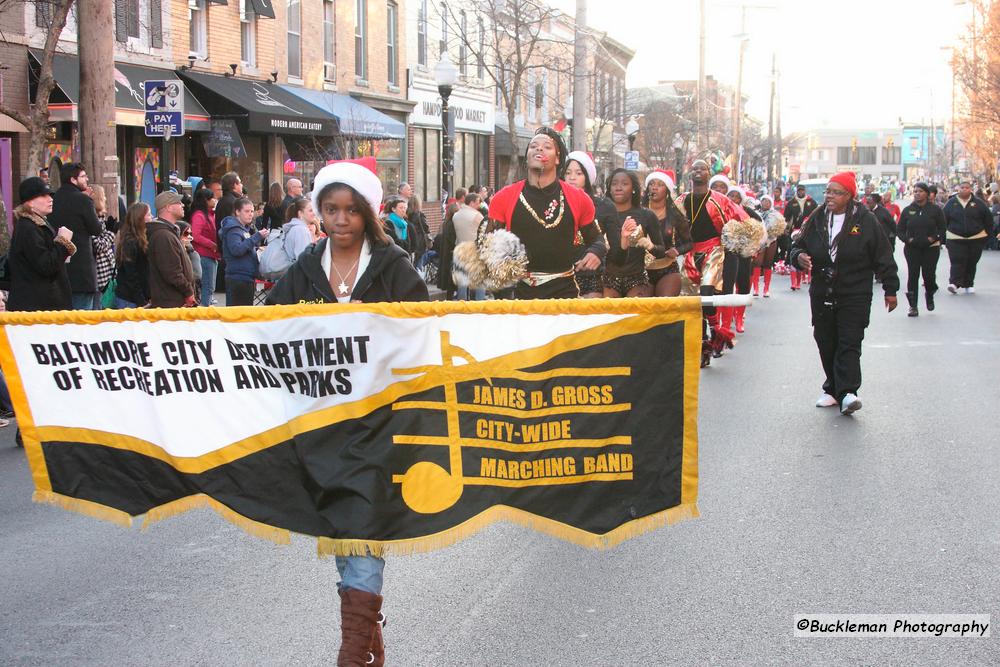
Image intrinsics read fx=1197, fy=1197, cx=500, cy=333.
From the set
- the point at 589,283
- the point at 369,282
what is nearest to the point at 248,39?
the point at 589,283

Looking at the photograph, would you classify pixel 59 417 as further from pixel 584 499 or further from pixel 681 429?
pixel 681 429

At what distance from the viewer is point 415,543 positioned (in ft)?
13.2

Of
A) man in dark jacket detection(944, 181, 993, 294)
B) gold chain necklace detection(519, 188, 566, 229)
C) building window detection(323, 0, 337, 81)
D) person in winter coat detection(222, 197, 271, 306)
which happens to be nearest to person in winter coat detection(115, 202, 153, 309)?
person in winter coat detection(222, 197, 271, 306)

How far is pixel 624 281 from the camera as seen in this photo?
1009 centimetres

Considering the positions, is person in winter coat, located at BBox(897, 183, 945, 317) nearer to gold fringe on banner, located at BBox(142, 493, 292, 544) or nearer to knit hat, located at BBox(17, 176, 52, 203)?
knit hat, located at BBox(17, 176, 52, 203)

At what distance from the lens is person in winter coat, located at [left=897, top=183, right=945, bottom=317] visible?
17953mm

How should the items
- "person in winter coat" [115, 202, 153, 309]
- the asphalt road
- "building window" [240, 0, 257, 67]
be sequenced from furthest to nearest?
1. "building window" [240, 0, 257, 67]
2. "person in winter coat" [115, 202, 153, 309]
3. the asphalt road

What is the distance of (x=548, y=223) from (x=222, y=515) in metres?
4.28

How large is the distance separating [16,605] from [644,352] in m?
3.13

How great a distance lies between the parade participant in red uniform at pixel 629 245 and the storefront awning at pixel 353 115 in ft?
54.5

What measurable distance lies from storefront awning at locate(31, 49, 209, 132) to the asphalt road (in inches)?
443

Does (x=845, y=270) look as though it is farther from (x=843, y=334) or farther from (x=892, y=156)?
(x=892, y=156)

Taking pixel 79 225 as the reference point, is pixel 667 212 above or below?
above

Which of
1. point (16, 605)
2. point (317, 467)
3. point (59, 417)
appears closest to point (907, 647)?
point (317, 467)
